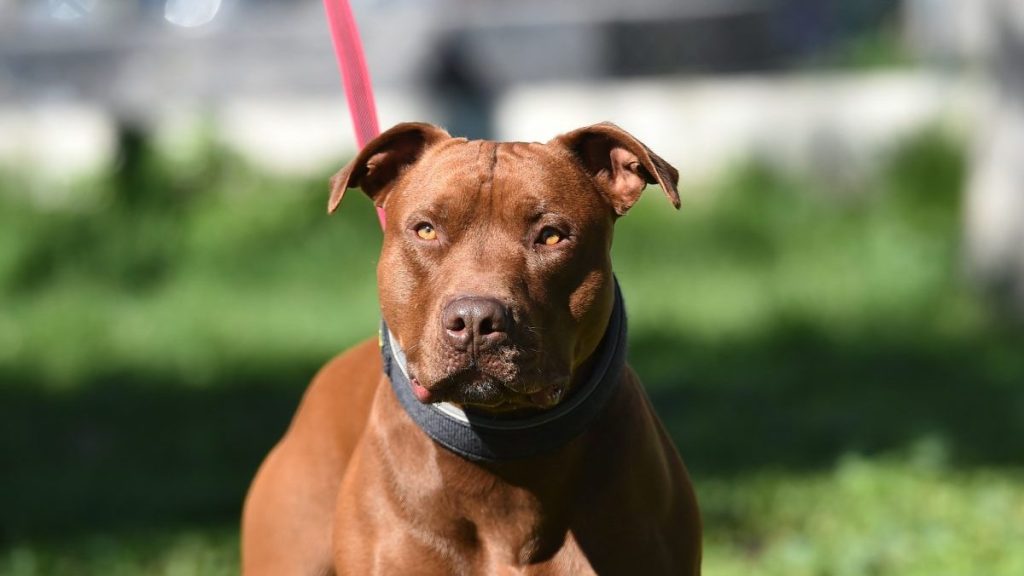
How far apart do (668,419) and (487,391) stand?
4620 mm

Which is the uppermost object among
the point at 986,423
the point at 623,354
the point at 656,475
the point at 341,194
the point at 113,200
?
the point at 341,194

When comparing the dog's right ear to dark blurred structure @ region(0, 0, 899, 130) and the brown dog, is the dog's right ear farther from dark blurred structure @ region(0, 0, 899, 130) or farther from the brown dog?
dark blurred structure @ region(0, 0, 899, 130)

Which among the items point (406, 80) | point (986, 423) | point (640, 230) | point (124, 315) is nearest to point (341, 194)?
point (986, 423)

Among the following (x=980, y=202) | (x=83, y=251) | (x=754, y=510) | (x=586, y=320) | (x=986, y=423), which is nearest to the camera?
(x=586, y=320)

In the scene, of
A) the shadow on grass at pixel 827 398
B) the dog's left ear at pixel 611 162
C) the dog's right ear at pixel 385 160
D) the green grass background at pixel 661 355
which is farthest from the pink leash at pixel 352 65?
the shadow on grass at pixel 827 398

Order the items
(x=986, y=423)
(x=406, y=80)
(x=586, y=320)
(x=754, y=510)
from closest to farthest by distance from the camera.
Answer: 1. (x=586, y=320)
2. (x=754, y=510)
3. (x=986, y=423)
4. (x=406, y=80)

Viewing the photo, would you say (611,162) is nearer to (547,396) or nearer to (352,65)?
(547,396)

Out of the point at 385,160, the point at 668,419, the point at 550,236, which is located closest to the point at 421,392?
the point at 550,236

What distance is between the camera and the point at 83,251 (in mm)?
10828

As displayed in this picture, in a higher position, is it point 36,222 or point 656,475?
point 656,475

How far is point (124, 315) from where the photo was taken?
32.7 feet

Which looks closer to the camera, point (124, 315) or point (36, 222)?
point (124, 315)

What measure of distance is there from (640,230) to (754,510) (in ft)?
15.0

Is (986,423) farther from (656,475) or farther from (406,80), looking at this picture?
(406,80)
